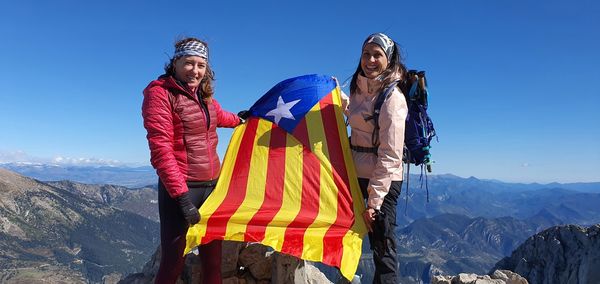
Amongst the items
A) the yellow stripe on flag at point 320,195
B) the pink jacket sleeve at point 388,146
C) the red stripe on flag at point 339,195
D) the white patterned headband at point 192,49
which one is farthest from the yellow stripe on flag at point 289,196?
the white patterned headband at point 192,49

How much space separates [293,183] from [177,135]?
2.79 m

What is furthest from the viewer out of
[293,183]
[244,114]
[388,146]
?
[244,114]

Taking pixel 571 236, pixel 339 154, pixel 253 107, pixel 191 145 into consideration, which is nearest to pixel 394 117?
pixel 339 154

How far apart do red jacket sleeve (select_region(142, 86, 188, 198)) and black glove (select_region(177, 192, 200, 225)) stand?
0.42ft

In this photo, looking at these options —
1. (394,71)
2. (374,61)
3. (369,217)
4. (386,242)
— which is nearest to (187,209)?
(369,217)

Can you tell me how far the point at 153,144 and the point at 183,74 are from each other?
1.44 m

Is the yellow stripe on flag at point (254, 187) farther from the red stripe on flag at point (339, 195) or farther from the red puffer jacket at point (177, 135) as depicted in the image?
the red stripe on flag at point (339, 195)

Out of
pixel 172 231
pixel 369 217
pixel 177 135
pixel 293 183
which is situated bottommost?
pixel 172 231

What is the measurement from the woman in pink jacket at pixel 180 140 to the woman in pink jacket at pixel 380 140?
113 inches

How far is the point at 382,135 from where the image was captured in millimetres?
6742

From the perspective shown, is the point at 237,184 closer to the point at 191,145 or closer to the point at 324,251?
the point at 191,145

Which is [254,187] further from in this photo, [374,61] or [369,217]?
[374,61]

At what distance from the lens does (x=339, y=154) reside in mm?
8500

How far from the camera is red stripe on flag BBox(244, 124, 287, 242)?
795cm
